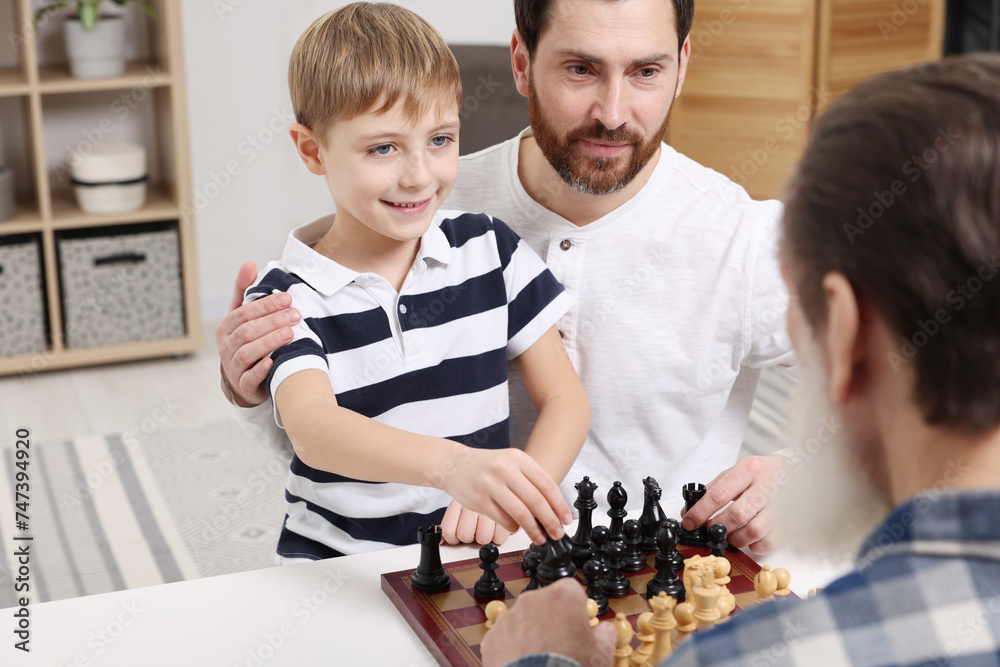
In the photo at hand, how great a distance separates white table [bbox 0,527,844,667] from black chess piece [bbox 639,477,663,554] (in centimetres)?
16

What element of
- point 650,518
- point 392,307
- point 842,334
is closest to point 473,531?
point 650,518

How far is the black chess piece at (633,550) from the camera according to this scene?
118 centimetres

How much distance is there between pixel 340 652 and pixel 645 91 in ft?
3.07

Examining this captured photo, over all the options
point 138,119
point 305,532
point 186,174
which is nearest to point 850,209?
point 305,532

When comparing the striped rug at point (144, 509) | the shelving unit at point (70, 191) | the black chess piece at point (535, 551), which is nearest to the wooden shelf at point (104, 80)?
the shelving unit at point (70, 191)

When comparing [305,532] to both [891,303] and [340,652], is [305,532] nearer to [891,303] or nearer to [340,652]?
[340,652]

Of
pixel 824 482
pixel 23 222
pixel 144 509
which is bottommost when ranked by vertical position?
pixel 144 509

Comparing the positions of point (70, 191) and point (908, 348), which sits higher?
point (908, 348)

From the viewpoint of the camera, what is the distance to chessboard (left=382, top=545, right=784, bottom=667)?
1.03m

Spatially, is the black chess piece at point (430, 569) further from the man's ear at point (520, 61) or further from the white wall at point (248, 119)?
the white wall at point (248, 119)

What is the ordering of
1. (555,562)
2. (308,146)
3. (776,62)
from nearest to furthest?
(555,562), (308,146), (776,62)

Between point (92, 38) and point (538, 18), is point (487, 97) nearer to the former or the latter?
point (538, 18)

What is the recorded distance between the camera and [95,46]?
3553 mm

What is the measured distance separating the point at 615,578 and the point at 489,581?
14cm
